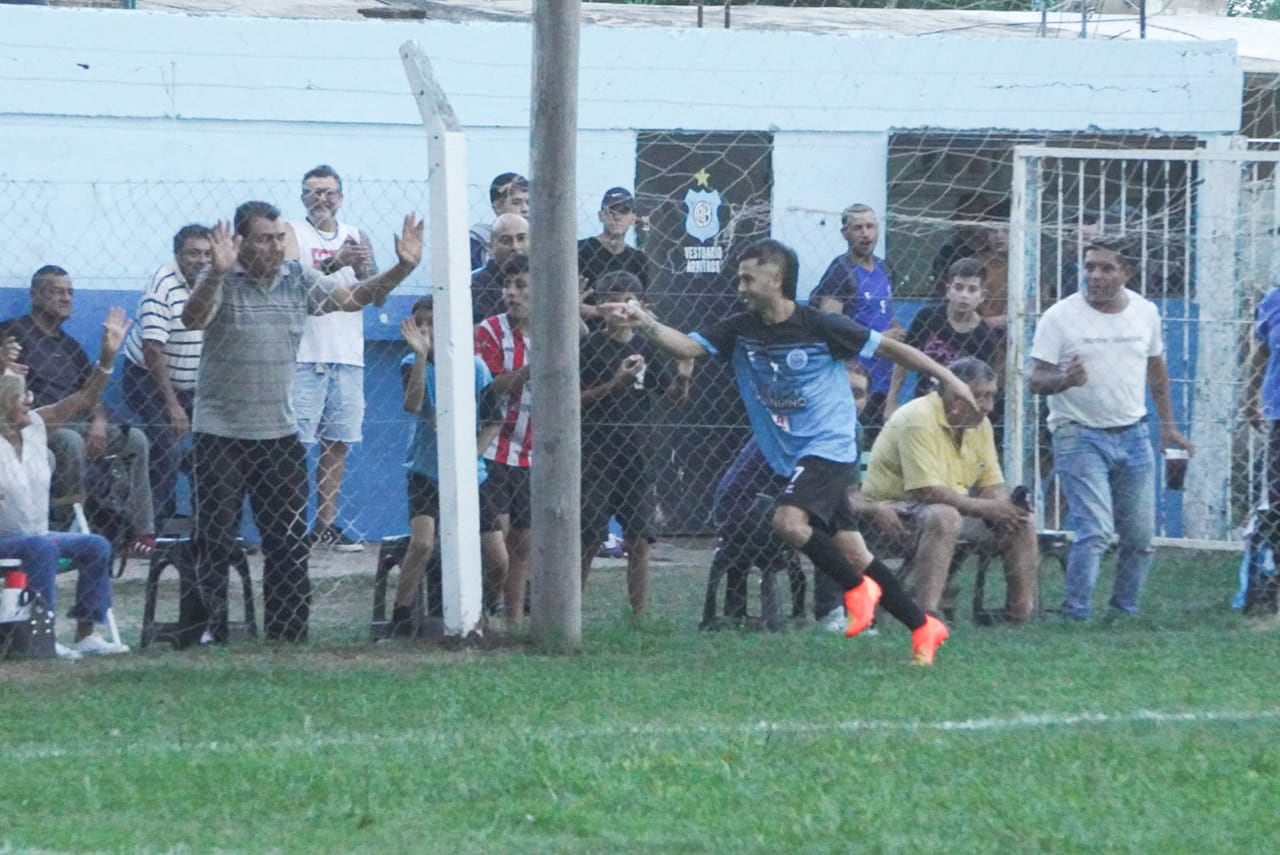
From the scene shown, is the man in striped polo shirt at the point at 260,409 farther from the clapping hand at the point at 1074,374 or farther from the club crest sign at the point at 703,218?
the club crest sign at the point at 703,218

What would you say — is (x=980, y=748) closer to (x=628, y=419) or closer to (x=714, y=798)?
(x=714, y=798)

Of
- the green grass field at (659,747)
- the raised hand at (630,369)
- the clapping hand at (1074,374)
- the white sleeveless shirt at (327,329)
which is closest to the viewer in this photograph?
the green grass field at (659,747)

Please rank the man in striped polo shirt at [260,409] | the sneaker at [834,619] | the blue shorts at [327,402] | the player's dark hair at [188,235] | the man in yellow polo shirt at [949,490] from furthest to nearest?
the blue shorts at [327,402]
the player's dark hair at [188,235]
the sneaker at [834,619]
the man in yellow polo shirt at [949,490]
the man in striped polo shirt at [260,409]

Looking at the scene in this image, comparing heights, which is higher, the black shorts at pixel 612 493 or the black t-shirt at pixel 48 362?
the black t-shirt at pixel 48 362

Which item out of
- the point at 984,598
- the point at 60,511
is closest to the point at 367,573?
the point at 60,511

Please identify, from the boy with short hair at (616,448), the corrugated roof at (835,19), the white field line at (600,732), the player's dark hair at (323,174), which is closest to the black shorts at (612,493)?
the boy with short hair at (616,448)

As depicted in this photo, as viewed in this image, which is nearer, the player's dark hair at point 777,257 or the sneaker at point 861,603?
the sneaker at point 861,603

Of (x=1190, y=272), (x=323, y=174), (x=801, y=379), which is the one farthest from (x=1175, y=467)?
(x=323, y=174)

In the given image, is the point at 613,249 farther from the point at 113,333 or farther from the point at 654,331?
the point at 113,333

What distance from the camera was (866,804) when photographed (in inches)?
215

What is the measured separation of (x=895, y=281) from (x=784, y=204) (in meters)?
0.82

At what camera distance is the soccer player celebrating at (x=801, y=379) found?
841cm

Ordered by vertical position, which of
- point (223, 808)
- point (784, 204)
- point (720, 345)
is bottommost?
point (223, 808)

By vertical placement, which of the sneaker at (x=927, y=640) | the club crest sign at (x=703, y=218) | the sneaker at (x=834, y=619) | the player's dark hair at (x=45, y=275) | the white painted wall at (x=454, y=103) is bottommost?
the sneaker at (x=834, y=619)
